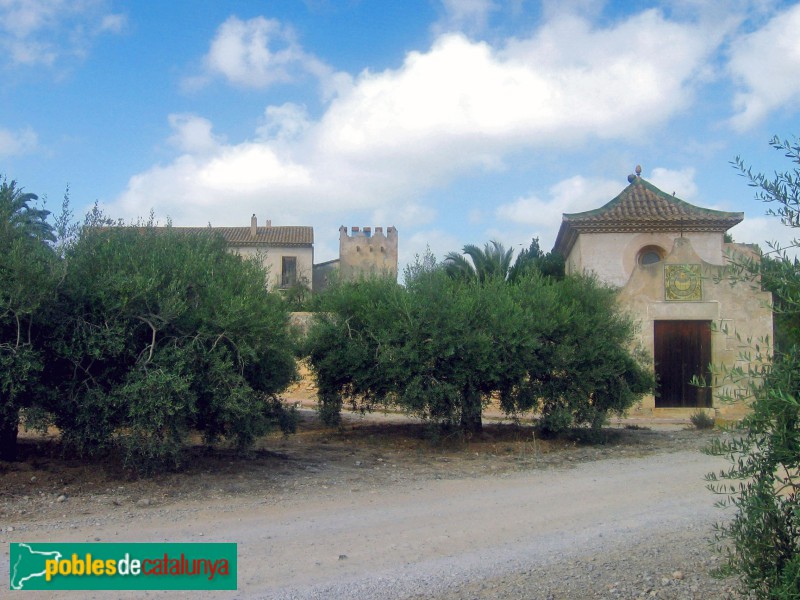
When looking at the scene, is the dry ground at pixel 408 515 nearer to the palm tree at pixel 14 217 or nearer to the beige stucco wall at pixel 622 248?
the palm tree at pixel 14 217

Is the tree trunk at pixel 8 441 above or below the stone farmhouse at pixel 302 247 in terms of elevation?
below

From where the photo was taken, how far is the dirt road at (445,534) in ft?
19.0

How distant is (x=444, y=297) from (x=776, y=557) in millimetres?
9315

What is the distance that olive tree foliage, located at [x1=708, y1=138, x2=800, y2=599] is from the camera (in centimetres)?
374

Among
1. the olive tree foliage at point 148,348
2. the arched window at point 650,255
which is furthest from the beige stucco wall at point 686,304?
the olive tree foliage at point 148,348

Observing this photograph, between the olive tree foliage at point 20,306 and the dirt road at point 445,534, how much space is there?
1.61 m

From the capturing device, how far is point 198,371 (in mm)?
9664

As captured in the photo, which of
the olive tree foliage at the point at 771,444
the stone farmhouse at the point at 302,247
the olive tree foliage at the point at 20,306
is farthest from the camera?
the stone farmhouse at the point at 302,247

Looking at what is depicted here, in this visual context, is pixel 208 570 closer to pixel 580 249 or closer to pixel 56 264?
pixel 56 264

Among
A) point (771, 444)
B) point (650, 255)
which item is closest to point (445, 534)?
point (771, 444)

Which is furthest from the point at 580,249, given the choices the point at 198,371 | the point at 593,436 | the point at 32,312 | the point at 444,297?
the point at 32,312

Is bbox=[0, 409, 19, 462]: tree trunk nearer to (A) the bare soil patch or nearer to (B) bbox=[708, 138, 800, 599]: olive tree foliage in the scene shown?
(A) the bare soil patch

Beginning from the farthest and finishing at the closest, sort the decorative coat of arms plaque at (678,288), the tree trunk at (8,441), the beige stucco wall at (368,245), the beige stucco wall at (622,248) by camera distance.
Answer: the beige stucco wall at (368,245) < the beige stucco wall at (622,248) < the decorative coat of arms plaque at (678,288) < the tree trunk at (8,441)

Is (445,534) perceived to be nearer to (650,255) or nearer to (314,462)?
(314,462)
